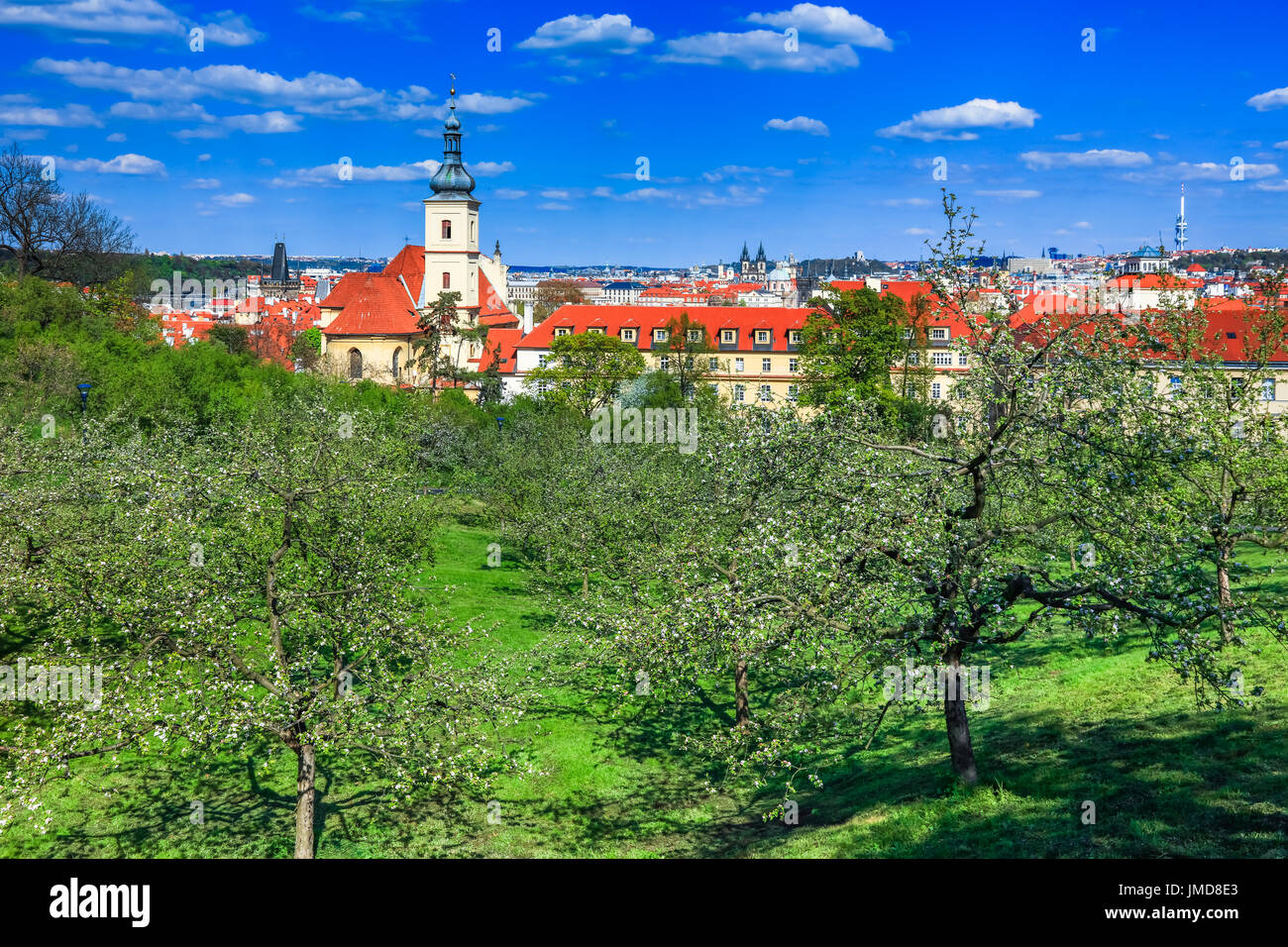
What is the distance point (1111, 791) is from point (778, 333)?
252 feet

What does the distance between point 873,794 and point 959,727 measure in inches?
104

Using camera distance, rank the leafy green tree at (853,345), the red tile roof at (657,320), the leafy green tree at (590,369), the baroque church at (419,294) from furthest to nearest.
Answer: the baroque church at (419,294), the red tile roof at (657,320), the leafy green tree at (590,369), the leafy green tree at (853,345)

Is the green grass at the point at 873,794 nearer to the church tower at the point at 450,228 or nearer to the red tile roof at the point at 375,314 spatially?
the red tile roof at the point at 375,314

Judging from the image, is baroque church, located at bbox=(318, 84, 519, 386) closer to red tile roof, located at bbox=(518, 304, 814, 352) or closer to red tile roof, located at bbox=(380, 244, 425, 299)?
red tile roof, located at bbox=(380, 244, 425, 299)

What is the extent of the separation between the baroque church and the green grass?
246ft

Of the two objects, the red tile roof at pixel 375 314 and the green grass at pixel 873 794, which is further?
the red tile roof at pixel 375 314

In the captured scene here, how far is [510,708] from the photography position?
1675 cm

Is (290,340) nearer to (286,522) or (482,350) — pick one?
(482,350)

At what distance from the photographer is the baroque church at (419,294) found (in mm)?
98500

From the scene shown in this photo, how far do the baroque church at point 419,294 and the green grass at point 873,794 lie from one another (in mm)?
75063

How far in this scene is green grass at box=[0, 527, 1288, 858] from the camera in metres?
13.1

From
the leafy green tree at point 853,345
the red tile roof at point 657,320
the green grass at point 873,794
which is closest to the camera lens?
the green grass at point 873,794

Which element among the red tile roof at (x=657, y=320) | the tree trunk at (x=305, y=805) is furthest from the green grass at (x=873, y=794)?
the red tile roof at (x=657, y=320)

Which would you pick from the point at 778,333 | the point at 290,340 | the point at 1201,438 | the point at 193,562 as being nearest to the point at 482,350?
the point at 290,340
